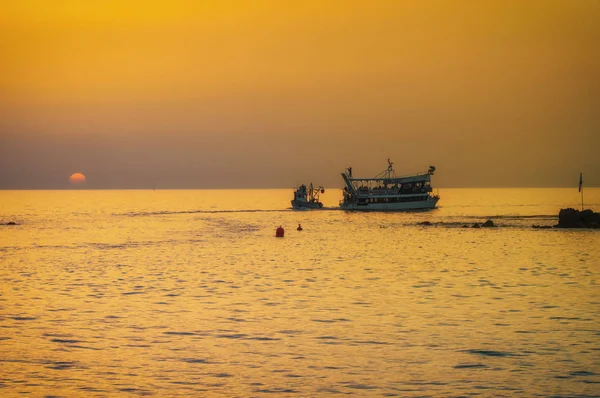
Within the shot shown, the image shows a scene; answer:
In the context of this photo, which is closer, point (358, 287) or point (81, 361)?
point (81, 361)

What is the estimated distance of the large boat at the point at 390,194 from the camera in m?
177

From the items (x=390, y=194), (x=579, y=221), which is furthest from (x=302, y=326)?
(x=390, y=194)

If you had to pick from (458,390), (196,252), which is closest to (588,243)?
(196,252)

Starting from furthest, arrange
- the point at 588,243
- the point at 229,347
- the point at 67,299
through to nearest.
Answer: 1. the point at 588,243
2. the point at 67,299
3. the point at 229,347

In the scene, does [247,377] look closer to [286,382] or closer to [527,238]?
[286,382]

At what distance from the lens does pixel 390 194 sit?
583ft

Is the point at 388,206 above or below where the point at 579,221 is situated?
above

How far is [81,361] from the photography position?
2283cm

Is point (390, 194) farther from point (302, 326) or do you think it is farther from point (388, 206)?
point (302, 326)

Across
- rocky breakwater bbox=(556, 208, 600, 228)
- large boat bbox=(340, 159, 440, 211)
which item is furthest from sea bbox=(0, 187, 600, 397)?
large boat bbox=(340, 159, 440, 211)

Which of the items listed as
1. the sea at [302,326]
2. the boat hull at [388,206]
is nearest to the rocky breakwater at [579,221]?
the sea at [302,326]

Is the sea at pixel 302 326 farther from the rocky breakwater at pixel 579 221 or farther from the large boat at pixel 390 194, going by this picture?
the large boat at pixel 390 194

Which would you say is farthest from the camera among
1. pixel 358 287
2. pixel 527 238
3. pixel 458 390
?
pixel 527 238

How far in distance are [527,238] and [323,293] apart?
52.2m
